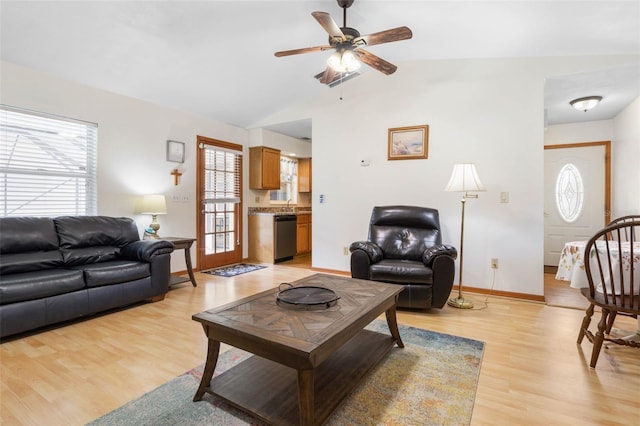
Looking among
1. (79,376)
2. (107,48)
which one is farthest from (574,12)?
(79,376)

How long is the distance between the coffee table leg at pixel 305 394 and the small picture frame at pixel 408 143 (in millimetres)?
3438

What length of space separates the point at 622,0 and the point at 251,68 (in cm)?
352

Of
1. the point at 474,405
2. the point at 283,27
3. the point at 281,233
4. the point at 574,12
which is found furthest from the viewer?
the point at 281,233

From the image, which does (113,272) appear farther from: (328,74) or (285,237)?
(285,237)

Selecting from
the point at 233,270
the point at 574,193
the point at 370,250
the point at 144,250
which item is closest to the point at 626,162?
the point at 574,193

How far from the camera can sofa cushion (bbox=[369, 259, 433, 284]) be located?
298cm

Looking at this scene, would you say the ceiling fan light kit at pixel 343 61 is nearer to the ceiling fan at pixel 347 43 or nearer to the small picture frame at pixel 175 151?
the ceiling fan at pixel 347 43

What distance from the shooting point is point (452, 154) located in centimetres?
397

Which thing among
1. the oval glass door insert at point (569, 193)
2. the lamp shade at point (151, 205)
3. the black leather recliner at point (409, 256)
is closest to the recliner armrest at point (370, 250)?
the black leather recliner at point (409, 256)

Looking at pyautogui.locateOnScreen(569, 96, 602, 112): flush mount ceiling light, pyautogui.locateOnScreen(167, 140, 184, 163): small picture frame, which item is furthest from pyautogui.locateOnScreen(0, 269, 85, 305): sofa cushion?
pyautogui.locateOnScreen(569, 96, 602, 112): flush mount ceiling light

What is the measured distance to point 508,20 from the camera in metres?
2.92

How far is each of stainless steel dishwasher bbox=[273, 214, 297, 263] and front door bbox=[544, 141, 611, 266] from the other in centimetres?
425

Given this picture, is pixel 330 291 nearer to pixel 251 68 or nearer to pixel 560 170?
pixel 251 68

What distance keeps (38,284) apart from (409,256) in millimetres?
3396
